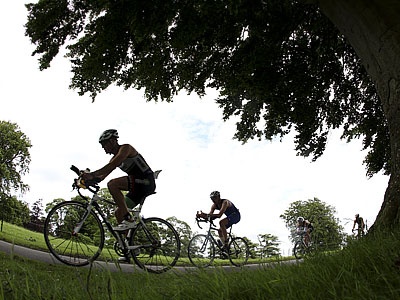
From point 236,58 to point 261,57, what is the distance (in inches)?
28.2

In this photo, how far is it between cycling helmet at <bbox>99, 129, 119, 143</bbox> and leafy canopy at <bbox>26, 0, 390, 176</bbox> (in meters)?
2.01

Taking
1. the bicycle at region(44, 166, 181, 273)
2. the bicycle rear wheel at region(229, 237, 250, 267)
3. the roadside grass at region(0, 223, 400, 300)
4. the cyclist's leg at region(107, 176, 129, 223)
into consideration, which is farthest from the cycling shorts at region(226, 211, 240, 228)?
the roadside grass at region(0, 223, 400, 300)

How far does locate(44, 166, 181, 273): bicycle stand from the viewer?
5242 mm

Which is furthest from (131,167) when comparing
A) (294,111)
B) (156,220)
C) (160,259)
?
(294,111)

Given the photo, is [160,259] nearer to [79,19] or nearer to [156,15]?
[156,15]

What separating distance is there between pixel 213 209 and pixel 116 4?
6088 mm

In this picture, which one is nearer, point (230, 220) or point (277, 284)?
point (277, 284)

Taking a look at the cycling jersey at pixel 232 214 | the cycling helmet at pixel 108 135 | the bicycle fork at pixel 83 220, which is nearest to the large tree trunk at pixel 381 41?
the cycling helmet at pixel 108 135

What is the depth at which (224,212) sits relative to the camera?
1027 cm

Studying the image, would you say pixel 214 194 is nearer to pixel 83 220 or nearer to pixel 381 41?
pixel 83 220

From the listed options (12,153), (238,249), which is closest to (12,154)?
(12,153)

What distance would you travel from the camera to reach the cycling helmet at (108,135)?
5.70 m

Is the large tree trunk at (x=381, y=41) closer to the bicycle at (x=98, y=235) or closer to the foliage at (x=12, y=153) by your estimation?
the bicycle at (x=98, y=235)

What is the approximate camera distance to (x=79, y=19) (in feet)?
25.2
